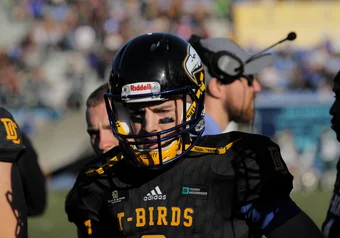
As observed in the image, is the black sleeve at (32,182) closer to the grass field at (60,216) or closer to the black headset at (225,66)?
the black headset at (225,66)

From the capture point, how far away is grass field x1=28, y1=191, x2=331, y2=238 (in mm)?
8445

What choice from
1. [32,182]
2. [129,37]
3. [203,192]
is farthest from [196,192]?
[129,37]

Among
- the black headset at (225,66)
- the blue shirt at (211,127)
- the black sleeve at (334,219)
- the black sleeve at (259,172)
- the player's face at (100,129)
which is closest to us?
the black sleeve at (259,172)

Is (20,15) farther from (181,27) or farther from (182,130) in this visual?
(182,130)

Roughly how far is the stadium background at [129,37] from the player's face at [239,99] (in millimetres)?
7972

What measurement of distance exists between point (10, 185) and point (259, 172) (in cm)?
99

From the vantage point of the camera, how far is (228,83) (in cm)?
347

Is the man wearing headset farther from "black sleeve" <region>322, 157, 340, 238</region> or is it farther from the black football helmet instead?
the black football helmet

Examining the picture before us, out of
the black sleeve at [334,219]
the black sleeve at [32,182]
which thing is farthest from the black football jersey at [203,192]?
the black sleeve at [32,182]

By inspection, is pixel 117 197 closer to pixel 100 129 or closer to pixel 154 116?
pixel 154 116

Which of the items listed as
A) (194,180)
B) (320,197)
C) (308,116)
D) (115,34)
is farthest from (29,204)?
(115,34)

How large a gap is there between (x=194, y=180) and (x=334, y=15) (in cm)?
1445

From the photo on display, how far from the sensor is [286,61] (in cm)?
1483

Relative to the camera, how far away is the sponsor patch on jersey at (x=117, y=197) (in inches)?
93.1
